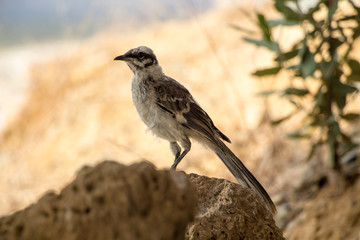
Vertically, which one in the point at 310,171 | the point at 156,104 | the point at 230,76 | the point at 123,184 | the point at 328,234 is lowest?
the point at 328,234

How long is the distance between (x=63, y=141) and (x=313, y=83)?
513 cm

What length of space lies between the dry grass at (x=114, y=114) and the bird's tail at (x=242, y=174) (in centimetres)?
361

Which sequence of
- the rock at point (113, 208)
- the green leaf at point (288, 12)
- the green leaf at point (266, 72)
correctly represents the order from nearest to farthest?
1. the rock at point (113, 208)
2. the green leaf at point (288, 12)
3. the green leaf at point (266, 72)

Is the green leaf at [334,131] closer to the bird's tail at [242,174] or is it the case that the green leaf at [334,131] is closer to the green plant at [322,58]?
the green plant at [322,58]

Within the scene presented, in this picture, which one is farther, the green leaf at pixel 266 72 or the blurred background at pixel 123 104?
the blurred background at pixel 123 104

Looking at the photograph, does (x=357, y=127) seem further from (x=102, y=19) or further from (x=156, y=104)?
(x=102, y=19)

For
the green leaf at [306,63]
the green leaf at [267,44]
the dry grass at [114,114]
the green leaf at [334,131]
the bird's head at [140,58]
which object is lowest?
the green leaf at [334,131]

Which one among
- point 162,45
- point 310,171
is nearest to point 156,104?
point 310,171

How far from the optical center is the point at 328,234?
16.8 feet

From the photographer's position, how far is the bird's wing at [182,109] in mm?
4281

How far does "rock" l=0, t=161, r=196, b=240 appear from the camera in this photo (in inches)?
84.2

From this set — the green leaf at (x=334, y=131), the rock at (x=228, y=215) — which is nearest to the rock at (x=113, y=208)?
the rock at (x=228, y=215)

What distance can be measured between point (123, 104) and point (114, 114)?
1.05ft

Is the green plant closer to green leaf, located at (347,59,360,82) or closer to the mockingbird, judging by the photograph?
green leaf, located at (347,59,360,82)
